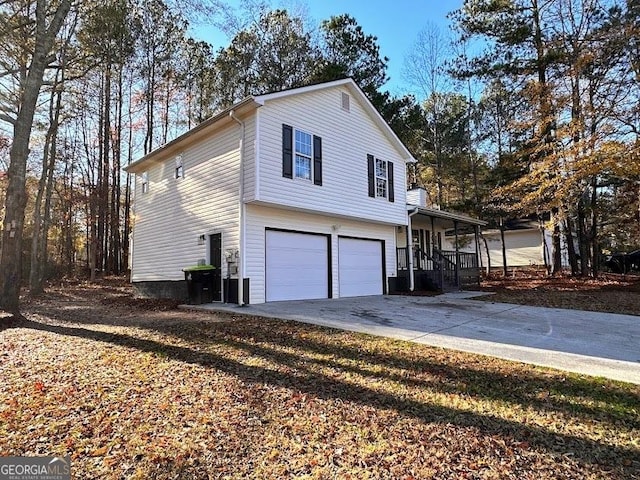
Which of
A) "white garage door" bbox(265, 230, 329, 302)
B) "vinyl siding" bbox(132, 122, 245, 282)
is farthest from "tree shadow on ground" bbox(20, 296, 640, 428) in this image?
"vinyl siding" bbox(132, 122, 245, 282)

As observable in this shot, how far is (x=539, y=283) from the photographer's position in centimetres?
1670

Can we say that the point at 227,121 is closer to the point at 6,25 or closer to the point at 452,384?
the point at 6,25

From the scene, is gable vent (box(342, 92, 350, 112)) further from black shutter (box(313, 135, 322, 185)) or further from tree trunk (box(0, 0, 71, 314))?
tree trunk (box(0, 0, 71, 314))

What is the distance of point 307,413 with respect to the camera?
3.61m

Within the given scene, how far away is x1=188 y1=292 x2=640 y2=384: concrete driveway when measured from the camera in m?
5.32

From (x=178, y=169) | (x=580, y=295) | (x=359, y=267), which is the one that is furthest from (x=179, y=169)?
(x=580, y=295)

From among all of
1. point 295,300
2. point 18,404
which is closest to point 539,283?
point 295,300

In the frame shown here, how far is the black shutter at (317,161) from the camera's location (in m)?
11.3

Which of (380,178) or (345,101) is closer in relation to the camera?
(345,101)

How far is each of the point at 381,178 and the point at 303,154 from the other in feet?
13.0

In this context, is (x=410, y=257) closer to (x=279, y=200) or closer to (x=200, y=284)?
(x=279, y=200)

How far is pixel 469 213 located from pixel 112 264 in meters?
20.7

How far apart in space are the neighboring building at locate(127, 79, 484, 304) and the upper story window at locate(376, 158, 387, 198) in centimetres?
5

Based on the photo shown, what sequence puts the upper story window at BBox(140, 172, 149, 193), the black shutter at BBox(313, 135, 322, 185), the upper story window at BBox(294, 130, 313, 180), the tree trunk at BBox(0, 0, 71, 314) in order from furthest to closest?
1. the upper story window at BBox(140, 172, 149, 193)
2. the black shutter at BBox(313, 135, 322, 185)
3. the upper story window at BBox(294, 130, 313, 180)
4. the tree trunk at BBox(0, 0, 71, 314)
